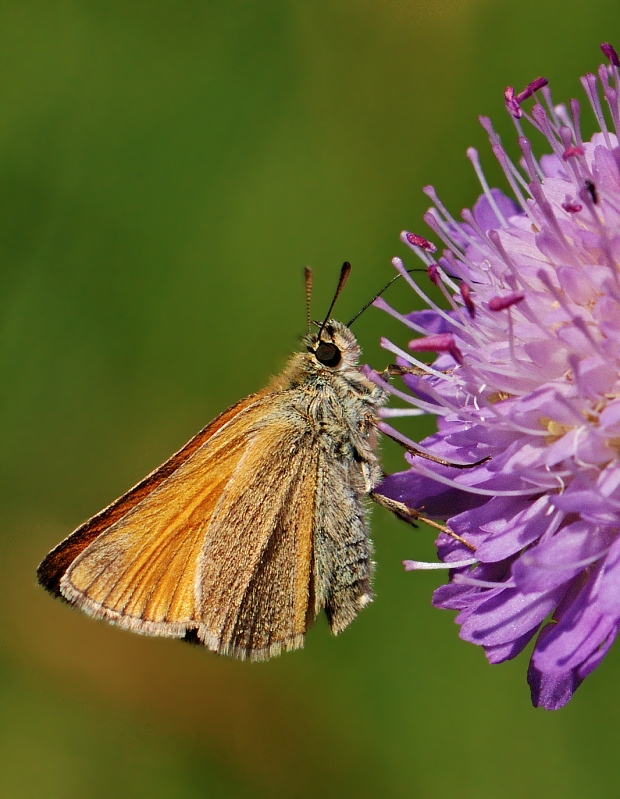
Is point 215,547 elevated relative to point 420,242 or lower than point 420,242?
→ lower

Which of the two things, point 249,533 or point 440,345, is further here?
point 249,533

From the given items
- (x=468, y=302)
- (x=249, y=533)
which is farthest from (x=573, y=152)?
(x=249, y=533)

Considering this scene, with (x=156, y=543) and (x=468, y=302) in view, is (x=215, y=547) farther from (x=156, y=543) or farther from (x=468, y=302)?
(x=468, y=302)

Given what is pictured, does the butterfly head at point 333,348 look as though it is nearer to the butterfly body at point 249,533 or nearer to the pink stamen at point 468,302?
the butterfly body at point 249,533

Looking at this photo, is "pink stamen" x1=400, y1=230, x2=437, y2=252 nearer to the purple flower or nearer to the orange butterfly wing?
the purple flower

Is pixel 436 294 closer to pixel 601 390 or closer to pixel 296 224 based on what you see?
pixel 296 224

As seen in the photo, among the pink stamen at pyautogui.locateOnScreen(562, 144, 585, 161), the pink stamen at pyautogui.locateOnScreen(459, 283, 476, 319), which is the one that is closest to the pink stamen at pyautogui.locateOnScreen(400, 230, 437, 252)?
the pink stamen at pyautogui.locateOnScreen(459, 283, 476, 319)

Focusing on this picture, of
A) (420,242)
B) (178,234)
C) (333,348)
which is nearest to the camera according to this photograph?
(420,242)
